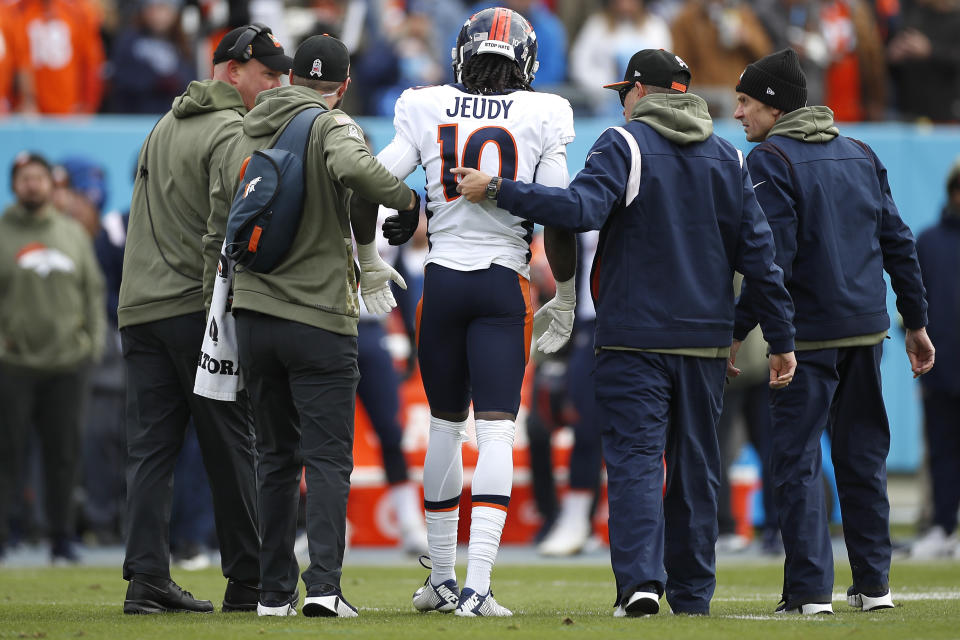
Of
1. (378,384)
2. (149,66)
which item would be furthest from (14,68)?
(378,384)

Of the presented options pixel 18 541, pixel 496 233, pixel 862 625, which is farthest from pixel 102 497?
pixel 862 625

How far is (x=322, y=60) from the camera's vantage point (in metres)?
6.34

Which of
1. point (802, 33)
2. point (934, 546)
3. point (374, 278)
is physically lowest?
point (934, 546)

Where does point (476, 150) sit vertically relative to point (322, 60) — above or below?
below

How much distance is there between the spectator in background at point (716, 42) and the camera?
49.4ft

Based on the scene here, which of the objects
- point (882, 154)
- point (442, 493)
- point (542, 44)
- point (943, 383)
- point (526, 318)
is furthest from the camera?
point (542, 44)

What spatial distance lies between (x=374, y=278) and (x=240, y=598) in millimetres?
1501

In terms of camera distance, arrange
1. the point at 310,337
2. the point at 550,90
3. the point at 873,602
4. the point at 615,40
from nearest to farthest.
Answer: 1. the point at 310,337
2. the point at 873,602
3. the point at 550,90
4. the point at 615,40

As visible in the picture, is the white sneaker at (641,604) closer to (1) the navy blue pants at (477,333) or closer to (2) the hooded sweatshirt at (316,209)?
(1) the navy blue pants at (477,333)

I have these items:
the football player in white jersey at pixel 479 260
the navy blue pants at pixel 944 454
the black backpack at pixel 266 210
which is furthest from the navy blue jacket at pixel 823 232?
the navy blue pants at pixel 944 454

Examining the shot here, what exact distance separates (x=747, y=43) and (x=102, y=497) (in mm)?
7577

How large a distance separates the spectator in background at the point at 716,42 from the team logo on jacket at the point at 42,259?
6.87 metres

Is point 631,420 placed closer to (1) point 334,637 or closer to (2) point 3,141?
(1) point 334,637

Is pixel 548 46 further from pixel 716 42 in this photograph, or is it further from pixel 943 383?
pixel 943 383
